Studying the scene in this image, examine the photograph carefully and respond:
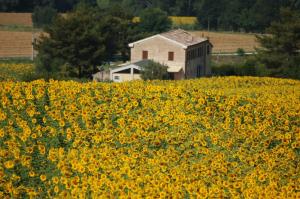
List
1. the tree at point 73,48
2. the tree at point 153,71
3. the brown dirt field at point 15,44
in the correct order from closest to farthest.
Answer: the tree at point 153,71
the tree at point 73,48
the brown dirt field at point 15,44

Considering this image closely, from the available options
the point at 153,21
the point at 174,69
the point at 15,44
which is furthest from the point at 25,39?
the point at 174,69

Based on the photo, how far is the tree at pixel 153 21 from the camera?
8962 cm

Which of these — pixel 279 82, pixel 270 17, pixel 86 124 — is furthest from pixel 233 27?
pixel 86 124

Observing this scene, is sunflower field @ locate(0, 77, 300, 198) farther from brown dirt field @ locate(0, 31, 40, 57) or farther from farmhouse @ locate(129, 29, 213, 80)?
brown dirt field @ locate(0, 31, 40, 57)

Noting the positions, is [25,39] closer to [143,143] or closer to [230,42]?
[230,42]

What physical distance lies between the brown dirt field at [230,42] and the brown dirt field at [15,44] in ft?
76.6

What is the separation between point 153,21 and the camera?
9038 centimetres

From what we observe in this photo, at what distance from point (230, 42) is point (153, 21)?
45.1 feet

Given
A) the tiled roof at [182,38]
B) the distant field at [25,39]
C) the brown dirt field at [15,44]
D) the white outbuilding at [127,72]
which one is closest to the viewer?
the white outbuilding at [127,72]

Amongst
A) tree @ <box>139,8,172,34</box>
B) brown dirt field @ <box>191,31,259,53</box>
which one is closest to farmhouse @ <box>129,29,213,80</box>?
tree @ <box>139,8,172,34</box>

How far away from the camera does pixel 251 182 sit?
12.7 meters

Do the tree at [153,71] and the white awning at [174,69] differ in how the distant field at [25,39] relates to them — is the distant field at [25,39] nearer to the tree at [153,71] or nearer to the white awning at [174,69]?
the white awning at [174,69]

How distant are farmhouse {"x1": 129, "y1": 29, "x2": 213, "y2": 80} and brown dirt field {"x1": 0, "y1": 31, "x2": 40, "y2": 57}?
74.3ft

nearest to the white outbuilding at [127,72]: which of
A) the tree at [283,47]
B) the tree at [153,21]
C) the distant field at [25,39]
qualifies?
the tree at [283,47]
